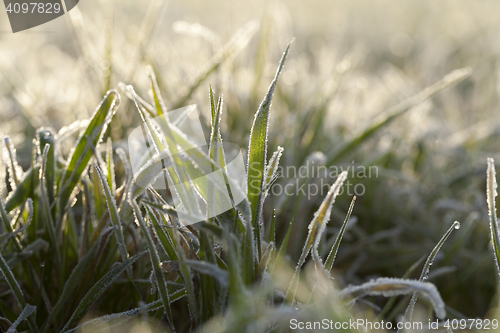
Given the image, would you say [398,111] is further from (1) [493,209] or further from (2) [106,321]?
(2) [106,321]

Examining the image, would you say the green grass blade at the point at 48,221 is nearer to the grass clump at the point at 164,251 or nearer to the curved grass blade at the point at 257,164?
the grass clump at the point at 164,251

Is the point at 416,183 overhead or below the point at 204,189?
below

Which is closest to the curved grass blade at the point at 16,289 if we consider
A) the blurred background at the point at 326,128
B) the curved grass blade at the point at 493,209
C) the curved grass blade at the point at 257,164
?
the curved grass blade at the point at 257,164

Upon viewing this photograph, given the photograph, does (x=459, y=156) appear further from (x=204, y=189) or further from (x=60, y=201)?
(x=60, y=201)

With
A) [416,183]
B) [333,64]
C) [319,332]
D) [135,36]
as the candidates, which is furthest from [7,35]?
[319,332]

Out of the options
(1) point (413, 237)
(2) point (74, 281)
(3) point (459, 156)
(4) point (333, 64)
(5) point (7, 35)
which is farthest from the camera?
(5) point (7, 35)

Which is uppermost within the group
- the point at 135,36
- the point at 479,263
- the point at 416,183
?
the point at 135,36

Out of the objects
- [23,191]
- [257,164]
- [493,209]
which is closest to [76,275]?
[23,191]
